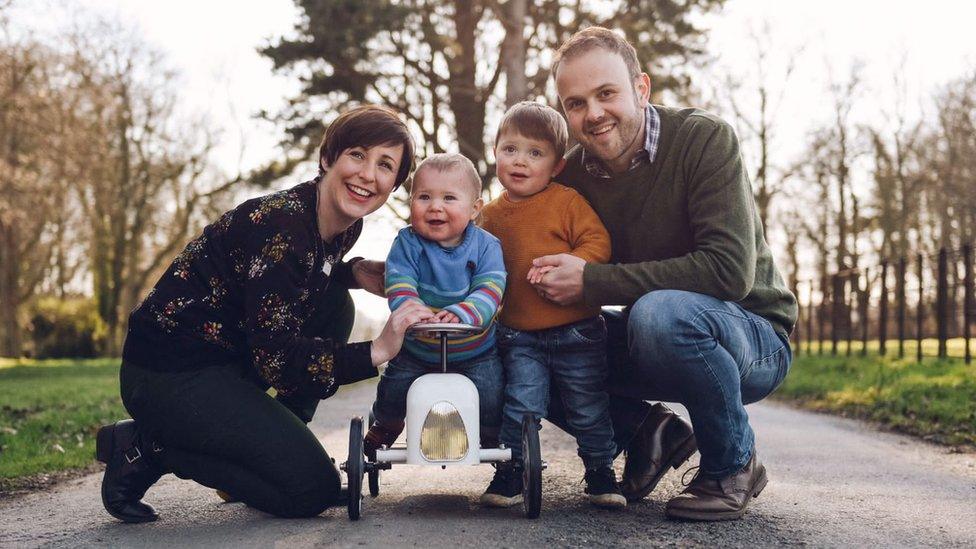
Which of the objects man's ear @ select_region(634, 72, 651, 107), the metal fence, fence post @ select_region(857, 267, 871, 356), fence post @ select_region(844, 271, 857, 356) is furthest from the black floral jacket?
fence post @ select_region(844, 271, 857, 356)

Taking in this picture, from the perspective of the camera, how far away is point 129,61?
95.4 feet

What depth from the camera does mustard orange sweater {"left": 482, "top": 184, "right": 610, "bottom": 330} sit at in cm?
399

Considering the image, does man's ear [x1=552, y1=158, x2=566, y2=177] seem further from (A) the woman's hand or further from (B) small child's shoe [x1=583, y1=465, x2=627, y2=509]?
(B) small child's shoe [x1=583, y1=465, x2=627, y2=509]

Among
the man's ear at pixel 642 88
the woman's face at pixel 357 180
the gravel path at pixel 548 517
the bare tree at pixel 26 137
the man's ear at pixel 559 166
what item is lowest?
the gravel path at pixel 548 517

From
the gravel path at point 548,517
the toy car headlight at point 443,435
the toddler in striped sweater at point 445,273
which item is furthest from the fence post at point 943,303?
the toy car headlight at point 443,435

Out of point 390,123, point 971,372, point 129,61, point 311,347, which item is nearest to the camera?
point 311,347

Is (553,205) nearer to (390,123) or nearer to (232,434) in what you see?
(390,123)

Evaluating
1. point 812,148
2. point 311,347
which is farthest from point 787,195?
point 311,347

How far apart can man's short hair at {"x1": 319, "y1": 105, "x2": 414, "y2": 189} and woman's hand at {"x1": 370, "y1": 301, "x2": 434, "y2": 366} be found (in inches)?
31.0

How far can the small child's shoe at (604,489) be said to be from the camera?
150 inches

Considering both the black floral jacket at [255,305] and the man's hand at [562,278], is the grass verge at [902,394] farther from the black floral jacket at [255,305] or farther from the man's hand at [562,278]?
the black floral jacket at [255,305]

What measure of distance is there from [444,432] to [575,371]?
26.1 inches

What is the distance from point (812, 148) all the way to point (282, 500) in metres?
29.2

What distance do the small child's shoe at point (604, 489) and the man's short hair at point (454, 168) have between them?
1211 mm
